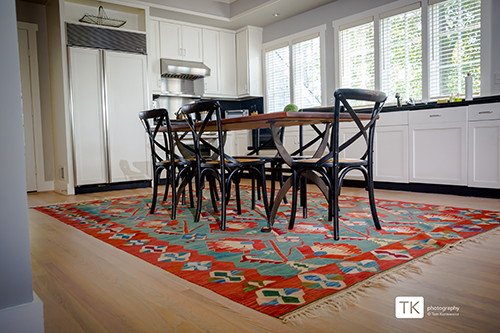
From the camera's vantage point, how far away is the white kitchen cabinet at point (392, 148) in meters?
4.33

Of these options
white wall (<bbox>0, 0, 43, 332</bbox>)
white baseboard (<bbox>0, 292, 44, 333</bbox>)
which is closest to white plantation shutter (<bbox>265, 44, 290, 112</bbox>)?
white wall (<bbox>0, 0, 43, 332</bbox>)

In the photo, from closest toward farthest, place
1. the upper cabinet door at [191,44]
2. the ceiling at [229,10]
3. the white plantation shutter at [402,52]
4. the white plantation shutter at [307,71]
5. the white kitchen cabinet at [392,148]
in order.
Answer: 1. the white kitchen cabinet at [392,148]
2. the white plantation shutter at [402,52]
3. the ceiling at [229,10]
4. the white plantation shutter at [307,71]
5. the upper cabinet door at [191,44]

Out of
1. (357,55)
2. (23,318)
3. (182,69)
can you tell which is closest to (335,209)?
(23,318)

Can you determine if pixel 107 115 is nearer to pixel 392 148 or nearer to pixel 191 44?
pixel 191 44

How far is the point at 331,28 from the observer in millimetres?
5531

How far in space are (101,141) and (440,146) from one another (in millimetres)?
4162

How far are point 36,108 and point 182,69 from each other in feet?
7.02

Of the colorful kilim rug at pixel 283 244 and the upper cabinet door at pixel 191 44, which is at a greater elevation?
the upper cabinet door at pixel 191 44

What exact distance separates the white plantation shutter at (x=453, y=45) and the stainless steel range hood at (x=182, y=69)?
331 cm

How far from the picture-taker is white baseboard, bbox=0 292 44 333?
1.11 metres

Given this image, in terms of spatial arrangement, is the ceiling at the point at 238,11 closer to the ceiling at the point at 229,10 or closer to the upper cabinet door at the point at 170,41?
the ceiling at the point at 229,10

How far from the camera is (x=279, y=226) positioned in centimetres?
266

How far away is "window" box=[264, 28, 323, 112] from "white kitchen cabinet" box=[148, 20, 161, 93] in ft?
5.96

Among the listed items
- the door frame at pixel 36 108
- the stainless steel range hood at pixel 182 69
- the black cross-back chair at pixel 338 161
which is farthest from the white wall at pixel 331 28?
the door frame at pixel 36 108
